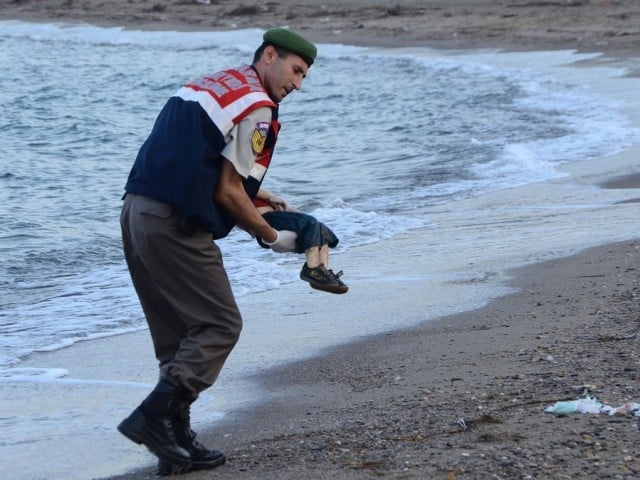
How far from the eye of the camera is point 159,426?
4277mm

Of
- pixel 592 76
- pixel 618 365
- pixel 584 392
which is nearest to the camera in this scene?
pixel 584 392

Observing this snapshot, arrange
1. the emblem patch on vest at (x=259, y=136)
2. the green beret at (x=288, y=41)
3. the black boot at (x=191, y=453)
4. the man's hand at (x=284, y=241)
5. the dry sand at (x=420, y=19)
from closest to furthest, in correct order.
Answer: the emblem patch on vest at (x=259, y=136) < the green beret at (x=288, y=41) < the man's hand at (x=284, y=241) < the black boot at (x=191, y=453) < the dry sand at (x=420, y=19)

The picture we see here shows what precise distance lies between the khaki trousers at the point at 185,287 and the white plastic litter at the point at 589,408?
119 centimetres

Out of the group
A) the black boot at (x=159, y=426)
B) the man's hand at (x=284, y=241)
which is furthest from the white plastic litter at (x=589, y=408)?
the black boot at (x=159, y=426)

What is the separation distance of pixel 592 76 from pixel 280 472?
1826cm

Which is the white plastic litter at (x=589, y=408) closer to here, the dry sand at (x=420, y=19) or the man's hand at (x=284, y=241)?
the man's hand at (x=284, y=241)

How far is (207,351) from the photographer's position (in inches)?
164

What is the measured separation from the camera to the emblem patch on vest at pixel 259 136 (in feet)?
13.0

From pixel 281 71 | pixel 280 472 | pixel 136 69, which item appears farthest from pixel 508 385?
pixel 136 69

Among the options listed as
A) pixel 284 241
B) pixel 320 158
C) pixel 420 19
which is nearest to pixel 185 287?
pixel 284 241

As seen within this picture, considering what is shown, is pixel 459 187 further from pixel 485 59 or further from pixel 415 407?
pixel 485 59

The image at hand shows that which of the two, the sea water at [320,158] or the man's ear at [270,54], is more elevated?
the man's ear at [270,54]

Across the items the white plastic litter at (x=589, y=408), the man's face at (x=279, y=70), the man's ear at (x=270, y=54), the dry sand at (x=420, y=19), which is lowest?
the dry sand at (x=420, y=19)

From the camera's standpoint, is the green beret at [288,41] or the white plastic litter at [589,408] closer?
the green beret at [288,41]
